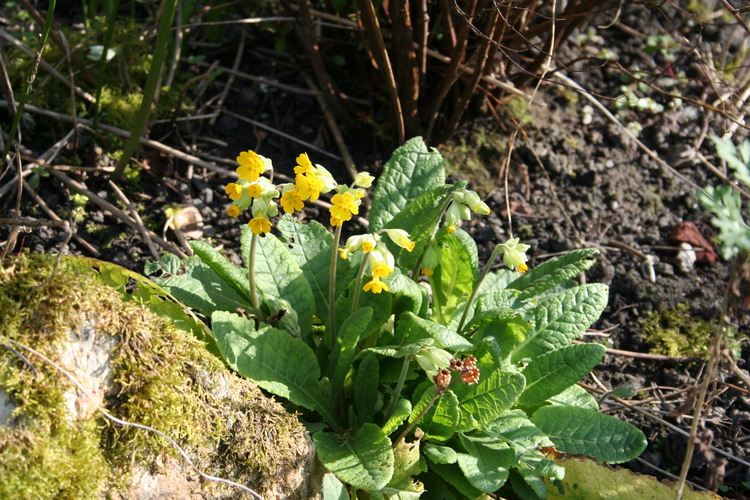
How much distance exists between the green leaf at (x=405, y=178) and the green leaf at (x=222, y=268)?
23.0 inches

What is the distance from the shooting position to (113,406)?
191 centimetres

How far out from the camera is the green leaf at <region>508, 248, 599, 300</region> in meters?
2.70

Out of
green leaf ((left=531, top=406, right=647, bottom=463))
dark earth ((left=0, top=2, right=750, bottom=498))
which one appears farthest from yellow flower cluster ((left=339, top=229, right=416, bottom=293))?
dark earth ((left=0, top=2, right=750, bottom=498))

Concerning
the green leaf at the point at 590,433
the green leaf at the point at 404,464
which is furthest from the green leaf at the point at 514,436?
the green leaf at the point at 404,464

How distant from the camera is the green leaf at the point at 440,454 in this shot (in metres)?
2.35

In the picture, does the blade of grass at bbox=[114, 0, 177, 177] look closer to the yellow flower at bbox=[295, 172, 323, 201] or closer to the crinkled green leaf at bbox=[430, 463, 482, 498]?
the yellow flower at bbox=[295, 172, 323, 201]

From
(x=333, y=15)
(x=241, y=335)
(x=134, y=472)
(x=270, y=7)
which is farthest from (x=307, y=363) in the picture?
(x=270, y=7)

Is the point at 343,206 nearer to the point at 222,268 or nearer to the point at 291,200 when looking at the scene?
the point at 291,200

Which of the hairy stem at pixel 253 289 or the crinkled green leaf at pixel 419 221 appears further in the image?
the crinkled green leaf at pixel 419 221

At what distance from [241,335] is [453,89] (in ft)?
6.55

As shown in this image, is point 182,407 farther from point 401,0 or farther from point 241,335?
point 401,0

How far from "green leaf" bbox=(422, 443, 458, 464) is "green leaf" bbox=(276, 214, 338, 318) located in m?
0.64

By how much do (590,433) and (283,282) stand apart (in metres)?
1.17

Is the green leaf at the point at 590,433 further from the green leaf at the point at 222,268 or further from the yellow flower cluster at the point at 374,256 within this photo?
the green leaf at the point at 222,268
